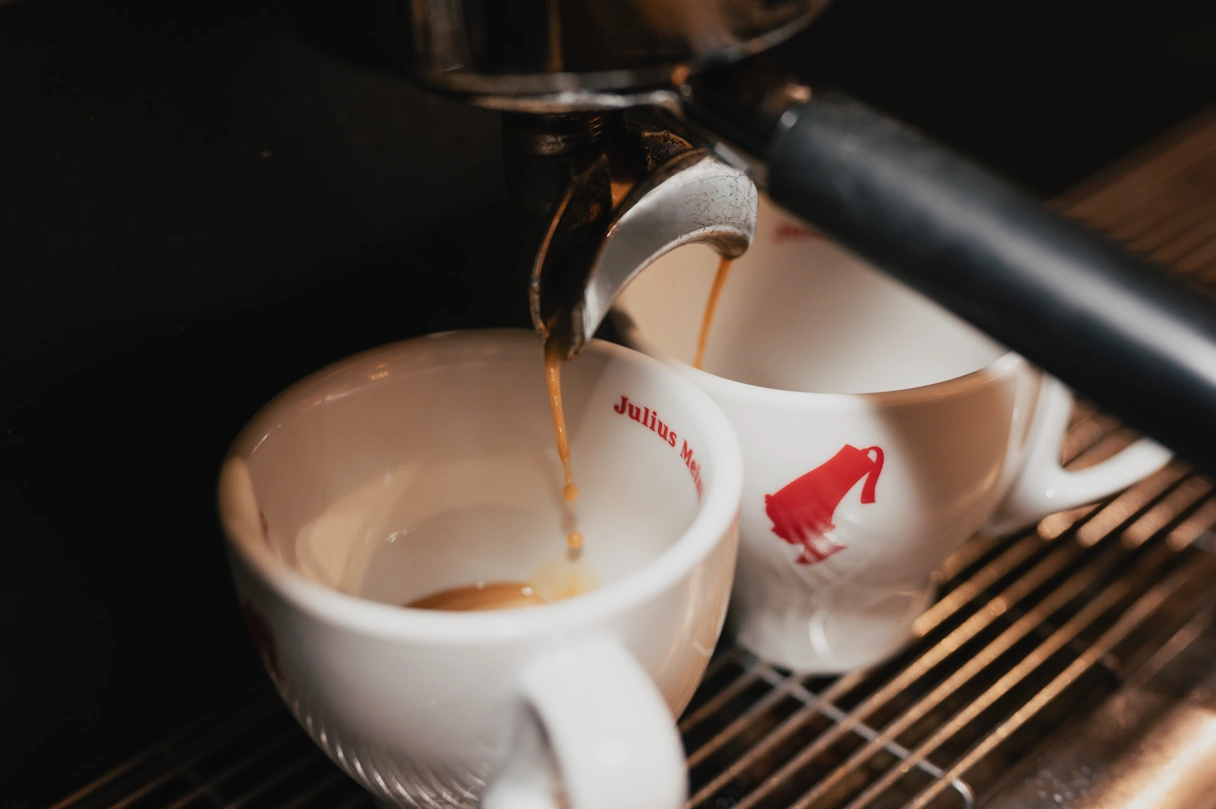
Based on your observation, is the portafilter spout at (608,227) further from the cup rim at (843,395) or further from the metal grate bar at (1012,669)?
the metal grate bar at (1012,669)

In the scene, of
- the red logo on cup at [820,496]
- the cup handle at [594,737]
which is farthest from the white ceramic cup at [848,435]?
the cup handle at [594,737]

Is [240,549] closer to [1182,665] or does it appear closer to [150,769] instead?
[150,769]

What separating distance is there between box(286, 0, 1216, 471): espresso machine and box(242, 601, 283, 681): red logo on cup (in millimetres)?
148

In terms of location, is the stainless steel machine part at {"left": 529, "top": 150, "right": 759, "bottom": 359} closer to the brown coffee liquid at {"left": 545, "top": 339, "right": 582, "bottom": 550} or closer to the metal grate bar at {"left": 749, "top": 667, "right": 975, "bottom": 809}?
the brown coffee liquid at {"left": 545, "top": 339, "right": 582, "bottom": 550}

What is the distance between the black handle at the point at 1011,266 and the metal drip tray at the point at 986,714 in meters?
0.21

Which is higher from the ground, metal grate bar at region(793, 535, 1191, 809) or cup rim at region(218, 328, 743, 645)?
cup rim at region(218, 328, 743, 645)

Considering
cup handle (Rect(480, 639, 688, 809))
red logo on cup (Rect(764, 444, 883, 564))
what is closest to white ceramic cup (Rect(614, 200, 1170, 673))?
red logo on cup (Rect(764, 444, 883, 564))

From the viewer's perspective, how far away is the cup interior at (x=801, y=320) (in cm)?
46

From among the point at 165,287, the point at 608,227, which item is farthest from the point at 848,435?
the point at 165,287

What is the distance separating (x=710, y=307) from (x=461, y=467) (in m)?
0.12

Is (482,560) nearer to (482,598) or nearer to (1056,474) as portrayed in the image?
(482,598)

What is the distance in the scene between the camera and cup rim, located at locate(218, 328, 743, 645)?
266mm

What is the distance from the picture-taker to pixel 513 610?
1.01ft

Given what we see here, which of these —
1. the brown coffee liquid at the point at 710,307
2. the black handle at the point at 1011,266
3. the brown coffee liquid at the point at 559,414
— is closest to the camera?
the black handle at the point at 1011,266
